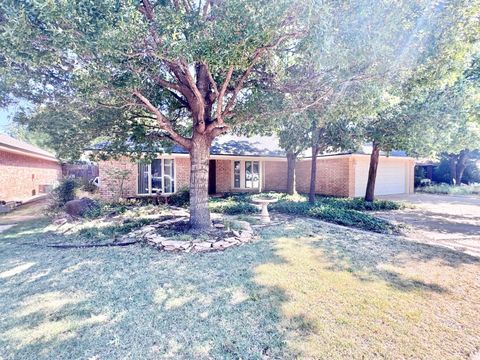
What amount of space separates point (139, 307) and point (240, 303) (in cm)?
149

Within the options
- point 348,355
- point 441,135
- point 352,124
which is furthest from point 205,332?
point 441,135

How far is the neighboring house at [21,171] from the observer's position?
1464 cm

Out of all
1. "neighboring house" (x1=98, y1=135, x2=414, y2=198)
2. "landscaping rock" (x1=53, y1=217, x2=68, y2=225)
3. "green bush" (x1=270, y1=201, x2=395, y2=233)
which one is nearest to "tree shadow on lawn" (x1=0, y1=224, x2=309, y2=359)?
"landscaping rock" (x1=53, y1=217, x2=68, y2=225)

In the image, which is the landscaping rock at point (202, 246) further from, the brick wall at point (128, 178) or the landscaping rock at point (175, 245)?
the brick wall at point (128, 178)

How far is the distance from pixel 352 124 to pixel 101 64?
10789mm

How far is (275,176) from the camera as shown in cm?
2088

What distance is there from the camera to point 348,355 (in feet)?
9.73

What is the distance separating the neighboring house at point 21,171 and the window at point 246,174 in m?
10.7

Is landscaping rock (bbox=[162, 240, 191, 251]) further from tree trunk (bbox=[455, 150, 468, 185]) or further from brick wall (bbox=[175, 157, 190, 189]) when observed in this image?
tree trunk (bbox=[455, 150, 468, 185])

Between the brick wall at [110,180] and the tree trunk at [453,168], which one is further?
the tree trunk at [453,168]

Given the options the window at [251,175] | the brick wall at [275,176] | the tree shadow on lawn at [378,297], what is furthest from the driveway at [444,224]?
the brick wall at [275,176]

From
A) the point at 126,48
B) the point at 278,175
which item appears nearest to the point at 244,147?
the point at 278,175

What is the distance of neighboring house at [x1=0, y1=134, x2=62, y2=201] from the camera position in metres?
14.6

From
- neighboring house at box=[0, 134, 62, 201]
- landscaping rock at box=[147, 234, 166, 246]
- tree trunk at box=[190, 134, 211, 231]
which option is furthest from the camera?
neighboring house at box=[0, 134, 62, 201]
